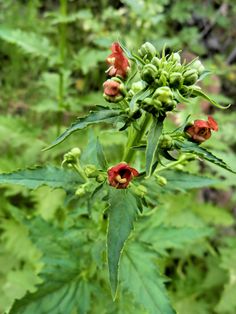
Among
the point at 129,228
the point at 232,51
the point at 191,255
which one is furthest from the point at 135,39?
the point at 129,228

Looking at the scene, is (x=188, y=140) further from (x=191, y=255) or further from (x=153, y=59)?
(x=191, y=255)

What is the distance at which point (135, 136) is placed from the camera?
181cm

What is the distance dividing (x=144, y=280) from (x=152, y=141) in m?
0.70

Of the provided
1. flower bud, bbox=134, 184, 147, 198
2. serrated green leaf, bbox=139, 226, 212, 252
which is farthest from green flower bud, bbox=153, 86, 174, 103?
serrated green leaf, bbox=139, 226, 212, 252

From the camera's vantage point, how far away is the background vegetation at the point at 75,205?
2.35 m

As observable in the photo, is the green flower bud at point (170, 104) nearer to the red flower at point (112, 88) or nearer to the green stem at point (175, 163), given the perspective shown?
the red flower at point (112, 88)

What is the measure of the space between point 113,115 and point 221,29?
5.04 metres

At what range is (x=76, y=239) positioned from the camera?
6.89 feet

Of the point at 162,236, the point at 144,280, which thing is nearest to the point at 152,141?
the point at 144,280

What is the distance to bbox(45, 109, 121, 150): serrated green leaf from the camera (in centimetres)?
158

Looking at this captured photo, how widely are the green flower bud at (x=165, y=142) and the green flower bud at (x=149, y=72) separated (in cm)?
21

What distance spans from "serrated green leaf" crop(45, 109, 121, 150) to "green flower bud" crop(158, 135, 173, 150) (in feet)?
0.59

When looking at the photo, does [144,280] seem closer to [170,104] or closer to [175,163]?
[175,163]

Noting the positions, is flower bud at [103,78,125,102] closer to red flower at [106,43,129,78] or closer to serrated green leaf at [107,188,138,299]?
red flower at [106,43,129,78]
